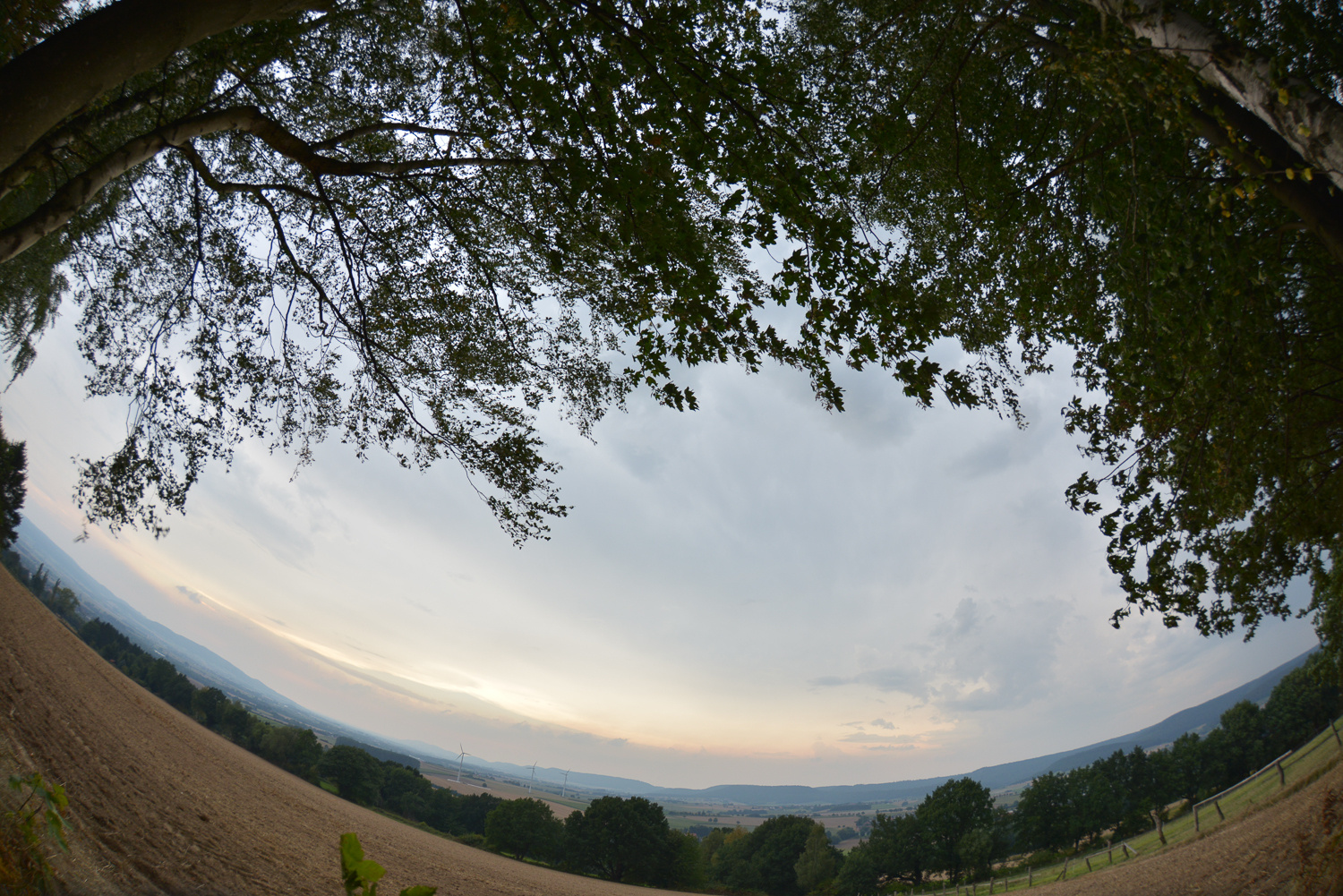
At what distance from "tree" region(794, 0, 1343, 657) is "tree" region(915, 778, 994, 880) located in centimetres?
7322

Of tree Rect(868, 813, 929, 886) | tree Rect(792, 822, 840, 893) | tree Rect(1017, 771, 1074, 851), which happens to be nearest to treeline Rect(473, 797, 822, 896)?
tree Rect(792, 822, 840, 893)

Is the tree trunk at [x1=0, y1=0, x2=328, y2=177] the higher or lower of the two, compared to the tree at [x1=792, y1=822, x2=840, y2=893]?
higher

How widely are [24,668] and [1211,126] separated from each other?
31.6 metres

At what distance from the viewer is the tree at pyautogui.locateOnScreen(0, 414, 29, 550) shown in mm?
51594

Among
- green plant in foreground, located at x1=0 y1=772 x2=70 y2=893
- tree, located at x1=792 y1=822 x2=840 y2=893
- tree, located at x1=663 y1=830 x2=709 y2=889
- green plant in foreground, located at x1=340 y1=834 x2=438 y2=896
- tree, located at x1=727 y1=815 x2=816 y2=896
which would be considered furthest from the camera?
tree, located at x1=727 y1=815 x2=816 y2=896

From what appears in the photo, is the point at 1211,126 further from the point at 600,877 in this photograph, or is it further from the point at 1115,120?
the point at 600,877

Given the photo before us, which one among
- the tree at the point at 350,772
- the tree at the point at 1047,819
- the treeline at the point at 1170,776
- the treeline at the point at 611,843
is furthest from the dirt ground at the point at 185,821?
the treeline at the point at 1170,776

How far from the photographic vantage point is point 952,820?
66.3 m

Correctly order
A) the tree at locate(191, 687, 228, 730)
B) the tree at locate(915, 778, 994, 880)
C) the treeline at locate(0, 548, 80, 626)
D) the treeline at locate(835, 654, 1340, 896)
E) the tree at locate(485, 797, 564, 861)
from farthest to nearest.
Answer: the treeline at locate(0, 548, 80, 626), the tree at locate(915, 778, 994, 880), the treeline at locate(835, 654, 1340, 896), the tree at locate(191, 687, 228, 730), the tree at locate(485, 797, 564, 861)

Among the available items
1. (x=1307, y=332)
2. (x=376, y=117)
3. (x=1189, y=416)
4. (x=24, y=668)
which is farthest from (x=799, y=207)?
(x=24, y=668)

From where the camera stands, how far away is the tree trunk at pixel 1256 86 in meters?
3.77

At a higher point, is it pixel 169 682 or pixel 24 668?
pixel 24 668

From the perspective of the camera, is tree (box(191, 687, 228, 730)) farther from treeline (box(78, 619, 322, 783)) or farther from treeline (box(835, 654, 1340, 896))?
treeline (box(835, 654, 1340, 896))

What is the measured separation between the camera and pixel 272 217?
992cm
